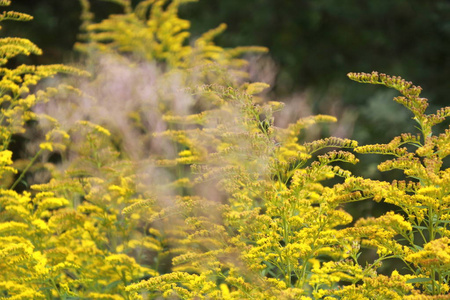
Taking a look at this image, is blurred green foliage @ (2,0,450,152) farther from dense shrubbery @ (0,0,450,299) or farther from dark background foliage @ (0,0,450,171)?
dense shrubbery @ (0,0,450,299)

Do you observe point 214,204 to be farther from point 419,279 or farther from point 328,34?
point 328,34

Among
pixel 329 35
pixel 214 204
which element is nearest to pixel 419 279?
pixel 214 204

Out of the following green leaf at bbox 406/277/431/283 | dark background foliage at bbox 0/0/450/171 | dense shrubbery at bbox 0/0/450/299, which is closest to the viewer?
green leaf at bbox 406/277/431/283

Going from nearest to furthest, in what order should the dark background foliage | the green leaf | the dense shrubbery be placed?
the green leaf → the dense shrubbery → the dark background foliage

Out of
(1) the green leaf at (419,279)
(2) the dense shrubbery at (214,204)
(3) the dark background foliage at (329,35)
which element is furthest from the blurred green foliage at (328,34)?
(1) the green leaf at (419,279)

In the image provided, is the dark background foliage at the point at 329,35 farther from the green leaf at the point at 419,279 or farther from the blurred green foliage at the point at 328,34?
the green leaf at the point at 419,279

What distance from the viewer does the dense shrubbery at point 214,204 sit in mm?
2727

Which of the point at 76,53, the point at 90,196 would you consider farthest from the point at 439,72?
the point at 90,196

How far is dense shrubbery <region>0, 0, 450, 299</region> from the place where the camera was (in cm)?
273

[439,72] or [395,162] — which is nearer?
[395,162]

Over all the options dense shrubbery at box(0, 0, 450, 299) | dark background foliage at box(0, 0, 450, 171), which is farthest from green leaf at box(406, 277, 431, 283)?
dark background foliage at box(0, 0, 450, 171)

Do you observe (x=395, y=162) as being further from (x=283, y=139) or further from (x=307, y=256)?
(x=283, y=139)

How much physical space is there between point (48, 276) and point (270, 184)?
1443mm

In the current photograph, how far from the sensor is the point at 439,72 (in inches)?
390
